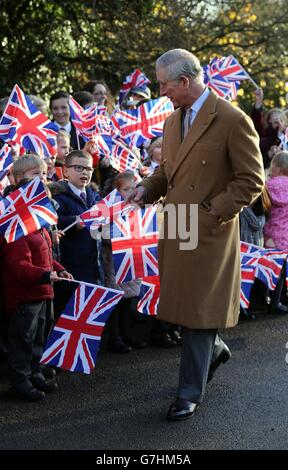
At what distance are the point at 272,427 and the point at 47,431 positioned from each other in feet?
4.18

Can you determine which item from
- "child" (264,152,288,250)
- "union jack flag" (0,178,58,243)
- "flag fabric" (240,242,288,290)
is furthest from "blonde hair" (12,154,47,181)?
"child" (264,152,288,250)

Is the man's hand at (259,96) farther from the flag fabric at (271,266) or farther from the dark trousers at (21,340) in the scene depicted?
the dark trousers at (21,340)

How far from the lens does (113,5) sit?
40.7 ft

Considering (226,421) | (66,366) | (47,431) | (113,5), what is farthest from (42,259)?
(113,5)

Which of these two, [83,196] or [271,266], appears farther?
[271,266]

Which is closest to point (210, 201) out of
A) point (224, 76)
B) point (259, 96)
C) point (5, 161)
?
point (5, 161)

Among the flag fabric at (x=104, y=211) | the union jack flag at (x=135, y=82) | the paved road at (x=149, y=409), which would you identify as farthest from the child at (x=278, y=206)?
the union jack flag at (x=135, y=82)

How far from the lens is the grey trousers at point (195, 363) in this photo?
485cm

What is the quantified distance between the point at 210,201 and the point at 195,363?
0.96 meters

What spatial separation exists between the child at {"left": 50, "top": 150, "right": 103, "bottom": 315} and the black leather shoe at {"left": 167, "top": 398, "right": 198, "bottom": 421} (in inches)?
62.4

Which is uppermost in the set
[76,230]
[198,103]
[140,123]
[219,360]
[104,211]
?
[198,103]

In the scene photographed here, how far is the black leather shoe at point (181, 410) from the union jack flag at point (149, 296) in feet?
4.42

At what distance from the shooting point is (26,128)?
6352 millimetres

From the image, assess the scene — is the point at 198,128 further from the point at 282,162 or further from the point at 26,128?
the point at 282,162
